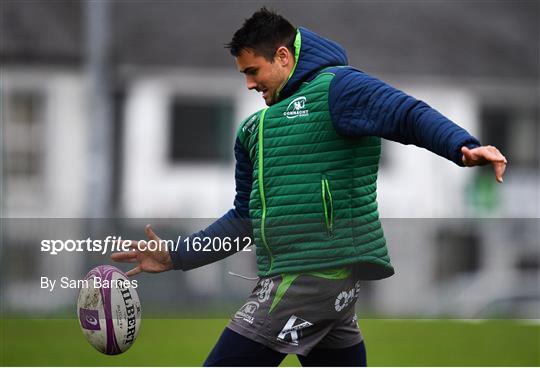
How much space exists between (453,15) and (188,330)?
21480 mm

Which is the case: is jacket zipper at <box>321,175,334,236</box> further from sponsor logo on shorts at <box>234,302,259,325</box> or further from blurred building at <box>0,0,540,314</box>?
blurred building at <box>0,0,540,314</box>

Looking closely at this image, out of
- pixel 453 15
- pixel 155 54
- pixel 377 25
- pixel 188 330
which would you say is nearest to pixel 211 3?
pixel 155 54

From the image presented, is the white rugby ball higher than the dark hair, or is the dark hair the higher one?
the dark hair

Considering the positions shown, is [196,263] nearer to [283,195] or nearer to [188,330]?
[283,195]

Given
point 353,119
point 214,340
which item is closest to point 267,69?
point 353,119

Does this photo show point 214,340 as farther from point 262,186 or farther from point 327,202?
point 327,202

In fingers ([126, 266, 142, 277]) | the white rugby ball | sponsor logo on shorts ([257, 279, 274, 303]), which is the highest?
sponsor logo on shorts ([257, 279, 274, 303])

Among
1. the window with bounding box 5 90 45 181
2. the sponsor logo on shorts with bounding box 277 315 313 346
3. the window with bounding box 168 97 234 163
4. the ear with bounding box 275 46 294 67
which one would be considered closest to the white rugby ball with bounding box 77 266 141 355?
the sponsor logo on shorts with bounding box 277 315 313 346

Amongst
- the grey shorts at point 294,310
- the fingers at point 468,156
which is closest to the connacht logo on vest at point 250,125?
the grey shorts at point 294,310

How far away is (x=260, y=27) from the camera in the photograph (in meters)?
5.48

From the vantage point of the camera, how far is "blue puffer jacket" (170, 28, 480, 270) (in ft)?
16.4

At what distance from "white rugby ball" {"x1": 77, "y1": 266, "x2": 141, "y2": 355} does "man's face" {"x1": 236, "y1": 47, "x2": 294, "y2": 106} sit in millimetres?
1096

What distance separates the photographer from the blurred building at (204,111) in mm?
27812

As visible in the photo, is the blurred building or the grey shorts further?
the blurred building
